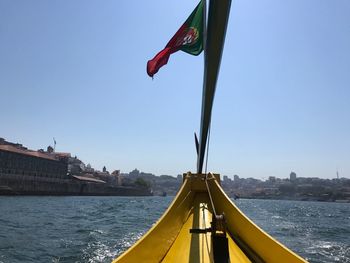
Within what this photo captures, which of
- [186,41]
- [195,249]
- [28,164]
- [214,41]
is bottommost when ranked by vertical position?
[195,249]

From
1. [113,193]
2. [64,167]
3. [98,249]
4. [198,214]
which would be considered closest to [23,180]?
Result: [64,167]

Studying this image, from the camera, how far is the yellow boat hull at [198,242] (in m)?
5.14

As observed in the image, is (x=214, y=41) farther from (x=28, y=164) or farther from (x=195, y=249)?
(x=28, y=164)

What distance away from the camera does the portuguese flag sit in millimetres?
6316

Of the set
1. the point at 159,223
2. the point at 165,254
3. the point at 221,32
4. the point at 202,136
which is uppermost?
the point at 221,32

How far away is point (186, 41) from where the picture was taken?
21.2ft

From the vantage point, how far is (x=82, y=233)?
1919 centimetres

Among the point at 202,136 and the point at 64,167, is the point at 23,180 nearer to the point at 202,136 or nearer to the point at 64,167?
the point at 64,167

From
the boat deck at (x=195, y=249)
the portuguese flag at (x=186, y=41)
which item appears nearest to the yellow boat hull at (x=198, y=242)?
the boat deck at (x=195, y=249)

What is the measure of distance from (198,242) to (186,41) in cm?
384

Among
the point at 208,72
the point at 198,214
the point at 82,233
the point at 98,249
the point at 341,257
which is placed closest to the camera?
the point at 208,72

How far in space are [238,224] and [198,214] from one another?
1.66 meters

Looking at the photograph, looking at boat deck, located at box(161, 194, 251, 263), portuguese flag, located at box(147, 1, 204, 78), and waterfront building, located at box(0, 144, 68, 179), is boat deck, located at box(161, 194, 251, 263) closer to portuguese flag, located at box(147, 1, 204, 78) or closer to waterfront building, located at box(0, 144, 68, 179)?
portuguese flag, located at box(147, 1, 204, 78)

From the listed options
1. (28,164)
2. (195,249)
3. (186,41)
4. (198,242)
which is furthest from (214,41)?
(28,164)
